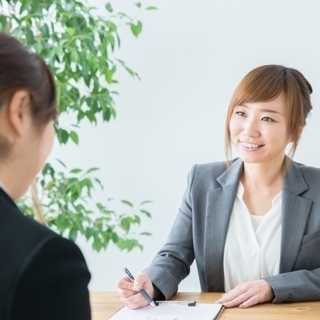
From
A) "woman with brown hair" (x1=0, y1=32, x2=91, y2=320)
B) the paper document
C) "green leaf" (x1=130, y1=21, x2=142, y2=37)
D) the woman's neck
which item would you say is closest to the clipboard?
the paper document

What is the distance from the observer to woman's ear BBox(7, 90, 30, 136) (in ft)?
3.31

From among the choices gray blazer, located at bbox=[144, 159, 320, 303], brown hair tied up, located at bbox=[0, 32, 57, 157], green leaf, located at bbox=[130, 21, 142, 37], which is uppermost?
brown hair tied up, located at bbox=[0, 32, 57, 157]

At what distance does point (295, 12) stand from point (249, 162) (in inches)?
59.6

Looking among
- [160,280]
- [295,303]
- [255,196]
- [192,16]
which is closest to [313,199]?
[255,196]

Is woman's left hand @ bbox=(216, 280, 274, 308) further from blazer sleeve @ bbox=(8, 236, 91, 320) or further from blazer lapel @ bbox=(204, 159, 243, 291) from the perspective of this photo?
blazer sleeve @ bbox=(8, 236, 91, 320)

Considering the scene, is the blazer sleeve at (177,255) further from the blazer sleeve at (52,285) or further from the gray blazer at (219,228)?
the blazer sleeve at (52,285)

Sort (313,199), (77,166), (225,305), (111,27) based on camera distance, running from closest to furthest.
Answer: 1. (225,305)
2. (313,199)
3. (111,27)
4. (77,166)

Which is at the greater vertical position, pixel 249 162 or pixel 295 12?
pixel 295 12

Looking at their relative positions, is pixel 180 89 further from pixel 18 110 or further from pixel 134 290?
pixel 18 110

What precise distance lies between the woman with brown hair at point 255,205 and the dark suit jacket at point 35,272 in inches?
55.7

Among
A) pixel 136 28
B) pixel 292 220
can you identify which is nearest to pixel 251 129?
pixel 292 220

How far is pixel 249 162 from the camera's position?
2.55 metres

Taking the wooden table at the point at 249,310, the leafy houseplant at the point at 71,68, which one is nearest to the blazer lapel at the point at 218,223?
the wooden table at the point at 249,310

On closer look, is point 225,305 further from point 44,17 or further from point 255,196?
point 44,17
